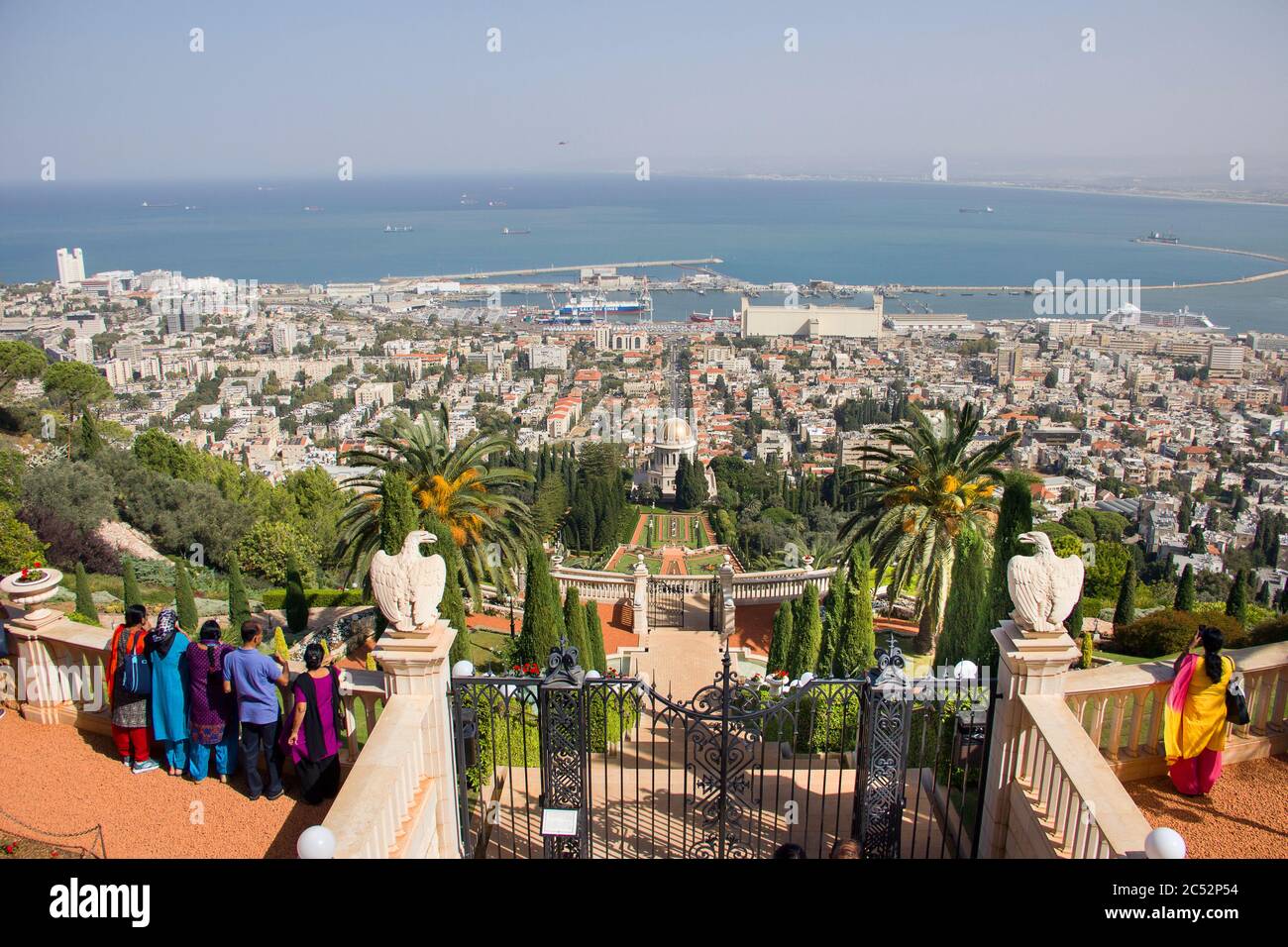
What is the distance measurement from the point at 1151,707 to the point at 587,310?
109m

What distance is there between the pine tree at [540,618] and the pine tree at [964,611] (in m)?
3.57

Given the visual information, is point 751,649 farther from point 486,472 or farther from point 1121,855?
point 1121,855

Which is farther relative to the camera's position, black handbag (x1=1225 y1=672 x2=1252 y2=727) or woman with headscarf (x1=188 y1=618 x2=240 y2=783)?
woman with headscarf (x1=188 y1=618 x2=240 y2=783)

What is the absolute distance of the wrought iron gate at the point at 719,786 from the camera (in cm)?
461

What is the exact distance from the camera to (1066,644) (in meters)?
4.28

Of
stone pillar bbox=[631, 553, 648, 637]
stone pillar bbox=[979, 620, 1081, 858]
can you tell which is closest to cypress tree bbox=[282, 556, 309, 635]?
stone pillar bbox=[631, 553, 648, 637]

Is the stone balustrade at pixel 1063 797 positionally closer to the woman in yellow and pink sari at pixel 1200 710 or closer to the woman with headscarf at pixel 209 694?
the woman in yellow and pink sari at pixel 1200 710

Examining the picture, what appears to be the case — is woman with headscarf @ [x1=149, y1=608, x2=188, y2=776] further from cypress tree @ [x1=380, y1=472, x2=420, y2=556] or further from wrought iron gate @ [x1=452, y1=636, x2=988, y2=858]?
cypress tree @ [x1=380, y1=472, x2=420, y2=556]

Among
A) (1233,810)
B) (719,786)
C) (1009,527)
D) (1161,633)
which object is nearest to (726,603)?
(1161,633)

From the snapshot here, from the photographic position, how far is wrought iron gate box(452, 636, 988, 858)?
461 centimetres

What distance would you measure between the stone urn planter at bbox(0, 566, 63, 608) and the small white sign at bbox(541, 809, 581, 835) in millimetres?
3100

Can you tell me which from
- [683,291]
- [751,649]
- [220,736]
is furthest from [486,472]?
[683,291]
